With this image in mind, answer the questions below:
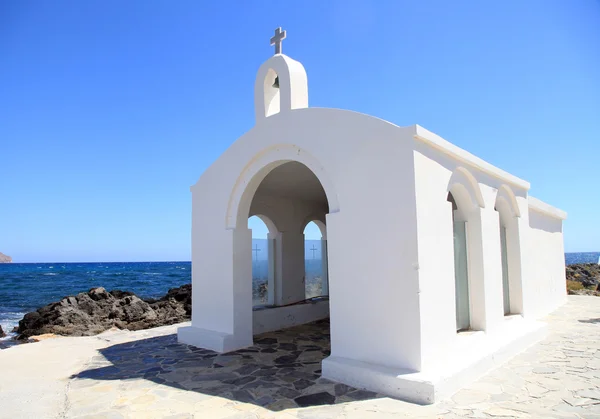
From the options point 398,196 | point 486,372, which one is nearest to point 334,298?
point 398,196

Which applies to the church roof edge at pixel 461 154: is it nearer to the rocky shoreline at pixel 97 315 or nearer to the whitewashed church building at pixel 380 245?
the whitewashed church building at pixel 380 245

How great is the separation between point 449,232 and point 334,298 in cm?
188

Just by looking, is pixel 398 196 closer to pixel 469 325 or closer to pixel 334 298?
pixel 334 298

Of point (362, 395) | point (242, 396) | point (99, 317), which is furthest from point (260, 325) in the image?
point (99, 317)

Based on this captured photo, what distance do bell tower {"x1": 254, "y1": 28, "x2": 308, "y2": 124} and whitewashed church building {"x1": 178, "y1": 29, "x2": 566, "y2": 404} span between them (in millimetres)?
26

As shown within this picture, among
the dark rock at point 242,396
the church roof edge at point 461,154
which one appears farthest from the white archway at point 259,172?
the dark rock at point 242,396

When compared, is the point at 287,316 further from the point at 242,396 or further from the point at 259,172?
the point at 242,396

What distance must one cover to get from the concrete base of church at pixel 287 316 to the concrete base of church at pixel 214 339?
1262mm

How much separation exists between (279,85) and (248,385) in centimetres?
502

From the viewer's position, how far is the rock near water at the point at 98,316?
12.7 metres

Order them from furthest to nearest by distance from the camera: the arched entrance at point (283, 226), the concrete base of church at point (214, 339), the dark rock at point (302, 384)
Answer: the arched entrance at point (283, 226)
the concrete base of church at point (214, 339)
the dark rock at point (302, 384)

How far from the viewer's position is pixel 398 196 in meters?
5.23

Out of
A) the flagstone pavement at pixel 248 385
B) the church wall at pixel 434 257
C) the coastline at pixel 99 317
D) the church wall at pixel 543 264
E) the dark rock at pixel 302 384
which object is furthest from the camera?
the coastline at pixel 99 317

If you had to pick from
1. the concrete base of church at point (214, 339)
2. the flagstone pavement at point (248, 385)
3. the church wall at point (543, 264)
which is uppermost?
the church wall at point (543, 264)
